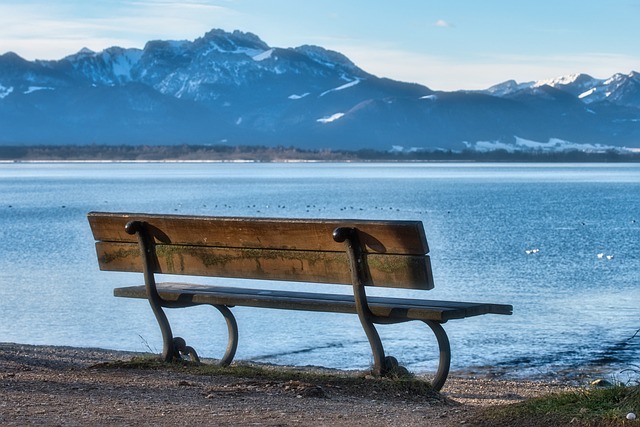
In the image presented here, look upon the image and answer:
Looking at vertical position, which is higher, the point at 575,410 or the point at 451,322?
the point at 575,410

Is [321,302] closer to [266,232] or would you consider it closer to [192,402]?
[266,232]

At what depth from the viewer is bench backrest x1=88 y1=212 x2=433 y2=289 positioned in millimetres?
7246

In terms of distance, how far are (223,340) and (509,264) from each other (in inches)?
654

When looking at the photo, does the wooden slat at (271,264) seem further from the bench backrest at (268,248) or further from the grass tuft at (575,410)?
the grass tuft at (575,410)

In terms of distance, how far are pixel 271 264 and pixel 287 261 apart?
0.15m

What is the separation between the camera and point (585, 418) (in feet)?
19.0

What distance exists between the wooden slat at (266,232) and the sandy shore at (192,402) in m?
0.96

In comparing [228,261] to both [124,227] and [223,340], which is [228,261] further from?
[223,340]

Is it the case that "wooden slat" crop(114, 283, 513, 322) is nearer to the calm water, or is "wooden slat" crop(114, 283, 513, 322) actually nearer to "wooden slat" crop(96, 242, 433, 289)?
"wooden slat" crop(96, 242, 433, 289)

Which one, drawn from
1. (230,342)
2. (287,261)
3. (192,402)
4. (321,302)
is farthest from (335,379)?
(230,342)

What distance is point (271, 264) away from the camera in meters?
7.94

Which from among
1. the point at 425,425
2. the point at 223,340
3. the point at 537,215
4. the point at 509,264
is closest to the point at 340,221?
the point at 425,425

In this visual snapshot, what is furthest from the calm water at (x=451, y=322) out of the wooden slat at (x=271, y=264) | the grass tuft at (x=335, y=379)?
the grass tuft at (x=335, y=379)

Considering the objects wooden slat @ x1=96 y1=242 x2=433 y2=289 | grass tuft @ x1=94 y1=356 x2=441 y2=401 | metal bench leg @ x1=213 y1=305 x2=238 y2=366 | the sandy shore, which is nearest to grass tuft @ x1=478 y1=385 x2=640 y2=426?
the sandy shore
